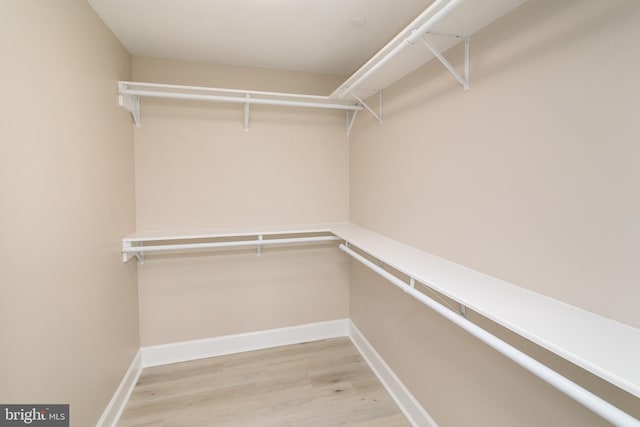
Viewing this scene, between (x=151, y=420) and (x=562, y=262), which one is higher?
(x=562, y=262)

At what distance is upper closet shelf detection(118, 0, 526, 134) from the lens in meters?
1.08

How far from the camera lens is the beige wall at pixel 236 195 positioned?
88.9 inches

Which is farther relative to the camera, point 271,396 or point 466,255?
point 271,396

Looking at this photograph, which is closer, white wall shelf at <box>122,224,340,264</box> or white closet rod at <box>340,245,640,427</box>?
white closet rod at <box>340,245,640,427</box>

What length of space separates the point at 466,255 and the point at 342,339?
1.76 metres

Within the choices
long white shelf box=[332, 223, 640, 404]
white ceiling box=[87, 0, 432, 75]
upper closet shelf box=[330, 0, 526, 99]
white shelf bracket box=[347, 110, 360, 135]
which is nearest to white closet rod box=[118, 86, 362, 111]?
white shelf bracket box=[347, 110, 360, 135]

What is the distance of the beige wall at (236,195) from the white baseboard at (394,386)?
0.40 metres

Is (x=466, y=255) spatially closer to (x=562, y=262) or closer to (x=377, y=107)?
(x=562, y=262)

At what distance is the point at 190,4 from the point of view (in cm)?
157

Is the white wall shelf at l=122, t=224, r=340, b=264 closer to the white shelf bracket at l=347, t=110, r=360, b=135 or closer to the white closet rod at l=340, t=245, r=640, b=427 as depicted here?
the white shelf bracket at l=347, t=110, r=360, b=135

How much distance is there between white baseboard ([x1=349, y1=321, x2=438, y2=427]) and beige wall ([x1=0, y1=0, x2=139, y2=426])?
5.80 feet

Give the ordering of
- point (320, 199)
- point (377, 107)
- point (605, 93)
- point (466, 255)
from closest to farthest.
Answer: point (605, 93)
point (466, 255)
point (377, 107)
point (320, 199)

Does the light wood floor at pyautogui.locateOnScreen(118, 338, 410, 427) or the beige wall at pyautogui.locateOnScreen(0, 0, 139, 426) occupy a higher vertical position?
the beige wall at pyautogui.locateOnScreen(0, 0, 139, 426)

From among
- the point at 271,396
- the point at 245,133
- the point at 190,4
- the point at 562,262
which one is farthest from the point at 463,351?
the point at 190,4
